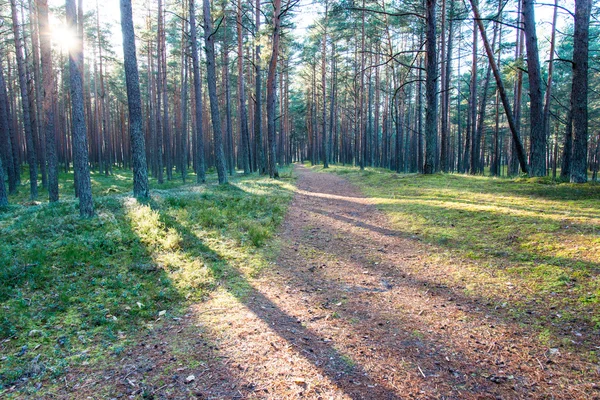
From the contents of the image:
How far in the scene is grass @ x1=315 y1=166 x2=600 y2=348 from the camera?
3820 millimetres

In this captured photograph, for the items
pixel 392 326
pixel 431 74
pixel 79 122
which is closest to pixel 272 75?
pixel 431 74

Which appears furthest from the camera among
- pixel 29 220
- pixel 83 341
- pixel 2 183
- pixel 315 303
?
pixel 2 183

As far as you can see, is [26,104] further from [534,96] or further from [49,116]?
[534,96]

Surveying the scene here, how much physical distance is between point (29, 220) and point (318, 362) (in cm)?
804

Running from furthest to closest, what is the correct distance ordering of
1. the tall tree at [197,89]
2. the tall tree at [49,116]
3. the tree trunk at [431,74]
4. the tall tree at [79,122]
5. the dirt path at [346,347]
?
the tall tree at [197,89] < the tree trunk at [431,74] < the tall tree at [49,116] < the tall tree at [79,122] < the dirt path at [346,347]

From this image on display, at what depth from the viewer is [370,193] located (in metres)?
12.6

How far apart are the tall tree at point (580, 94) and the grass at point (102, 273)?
27.5ft

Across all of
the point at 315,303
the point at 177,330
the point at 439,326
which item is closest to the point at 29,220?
the point at 177,330

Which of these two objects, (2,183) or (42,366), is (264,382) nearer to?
(42,366)

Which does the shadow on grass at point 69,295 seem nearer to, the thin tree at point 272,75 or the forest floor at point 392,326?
the forest floor at point 392,326

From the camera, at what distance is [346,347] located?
343 cm

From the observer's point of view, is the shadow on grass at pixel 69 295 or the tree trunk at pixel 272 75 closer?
the shadow on grass at pixel 69 295

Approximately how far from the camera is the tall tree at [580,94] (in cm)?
905

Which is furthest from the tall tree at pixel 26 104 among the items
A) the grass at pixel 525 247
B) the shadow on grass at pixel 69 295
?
the grass at pixel 525 247
